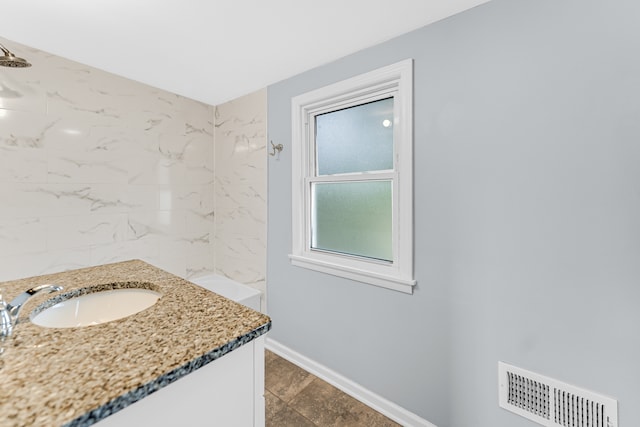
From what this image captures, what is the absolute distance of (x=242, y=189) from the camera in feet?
8.76

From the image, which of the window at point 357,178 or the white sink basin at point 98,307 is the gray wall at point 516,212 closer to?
the window at point 357,178

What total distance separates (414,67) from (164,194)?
2.35 metres

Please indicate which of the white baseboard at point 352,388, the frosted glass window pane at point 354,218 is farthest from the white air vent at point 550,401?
the frosted glass window pane at point 354,218

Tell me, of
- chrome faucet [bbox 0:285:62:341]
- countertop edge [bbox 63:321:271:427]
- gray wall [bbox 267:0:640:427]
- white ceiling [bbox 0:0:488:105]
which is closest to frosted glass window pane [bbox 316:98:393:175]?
gray wall [bbox 267:0:640:427]

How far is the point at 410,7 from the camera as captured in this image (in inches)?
55.1

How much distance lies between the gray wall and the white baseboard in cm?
6

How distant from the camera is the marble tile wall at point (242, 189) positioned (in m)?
2.49

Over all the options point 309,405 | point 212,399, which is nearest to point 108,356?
point 212,399

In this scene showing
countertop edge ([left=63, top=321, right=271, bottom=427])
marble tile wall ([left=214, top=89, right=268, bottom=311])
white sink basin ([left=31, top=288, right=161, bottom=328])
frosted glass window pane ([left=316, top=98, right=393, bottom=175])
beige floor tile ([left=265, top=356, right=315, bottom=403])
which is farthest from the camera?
marble tile wall ([left=214, top=89, right=268, bottom=311])

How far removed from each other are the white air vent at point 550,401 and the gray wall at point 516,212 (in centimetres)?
3

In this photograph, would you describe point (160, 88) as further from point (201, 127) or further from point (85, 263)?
point (85, 263)

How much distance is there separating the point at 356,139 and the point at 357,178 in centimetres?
28

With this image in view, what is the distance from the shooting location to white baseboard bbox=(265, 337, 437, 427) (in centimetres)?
162

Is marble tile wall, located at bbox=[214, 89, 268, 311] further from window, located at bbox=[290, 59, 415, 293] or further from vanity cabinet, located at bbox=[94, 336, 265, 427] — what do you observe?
vanity cabinet, located at bbox=[94, 336, 265, 427]
